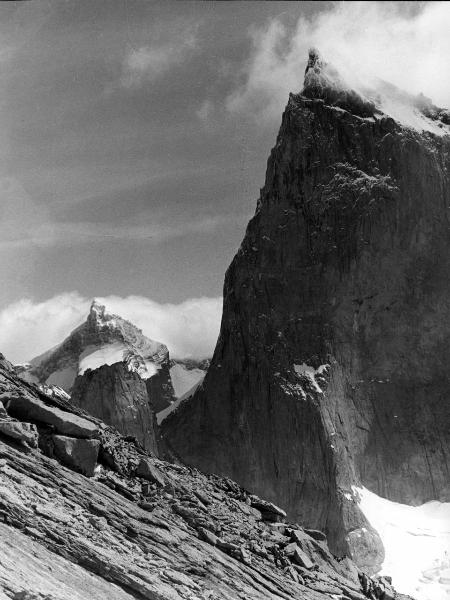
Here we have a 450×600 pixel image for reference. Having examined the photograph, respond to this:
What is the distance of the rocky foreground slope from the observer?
35.6 metres

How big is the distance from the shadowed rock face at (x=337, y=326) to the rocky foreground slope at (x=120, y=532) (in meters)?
113

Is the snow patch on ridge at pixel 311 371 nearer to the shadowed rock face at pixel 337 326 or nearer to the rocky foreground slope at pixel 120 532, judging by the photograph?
the shadowed rock face at pixel 337 326

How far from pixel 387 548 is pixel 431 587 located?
1328 centimetres

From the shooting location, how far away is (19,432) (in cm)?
4172

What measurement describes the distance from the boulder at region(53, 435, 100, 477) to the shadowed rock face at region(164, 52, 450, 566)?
11944 cm

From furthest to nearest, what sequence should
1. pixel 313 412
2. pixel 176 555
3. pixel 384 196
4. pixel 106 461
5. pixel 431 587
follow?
pixel 384 196 < pixel 313 412 < pixel 431 587 < pixel 106 461 < pixel 176 555

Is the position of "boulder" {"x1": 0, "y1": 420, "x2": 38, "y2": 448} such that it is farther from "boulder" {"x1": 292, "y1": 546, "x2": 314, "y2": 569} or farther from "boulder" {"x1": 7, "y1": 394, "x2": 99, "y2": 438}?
"boulder" {"x1": 292, "y1": 546, "x2": 314, "y2": 569}

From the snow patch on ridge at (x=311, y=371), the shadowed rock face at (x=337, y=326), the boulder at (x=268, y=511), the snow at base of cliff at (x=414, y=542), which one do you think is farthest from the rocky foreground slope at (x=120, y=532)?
the snow patch on ridge at (x=311, y=371)

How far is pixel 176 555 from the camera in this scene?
39.7 m

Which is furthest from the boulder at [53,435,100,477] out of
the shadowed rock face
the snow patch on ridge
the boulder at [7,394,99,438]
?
the snow patch on ridge

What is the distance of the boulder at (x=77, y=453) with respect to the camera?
43125 mm

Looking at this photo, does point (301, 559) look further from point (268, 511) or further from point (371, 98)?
point (371, 98)

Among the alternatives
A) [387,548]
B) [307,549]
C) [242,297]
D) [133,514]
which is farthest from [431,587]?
[133,514]

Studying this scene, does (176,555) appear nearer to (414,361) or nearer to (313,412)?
(313,412)
